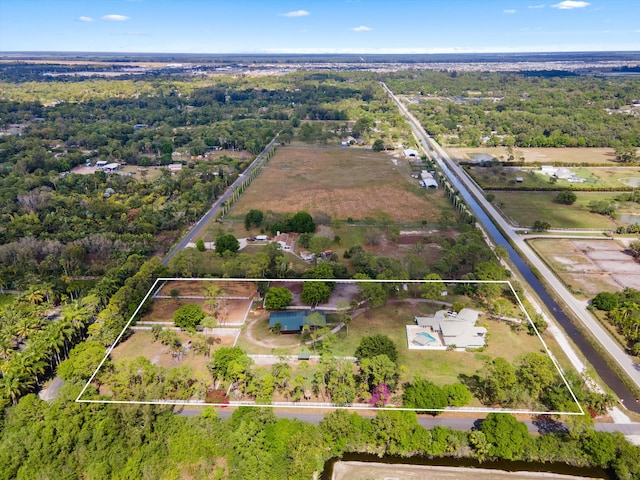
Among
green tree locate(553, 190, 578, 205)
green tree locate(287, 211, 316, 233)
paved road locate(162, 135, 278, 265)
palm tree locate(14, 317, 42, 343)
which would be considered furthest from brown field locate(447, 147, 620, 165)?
palm tree locate(14, 317, 42, 343)

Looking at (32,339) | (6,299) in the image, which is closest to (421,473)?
(32,339)

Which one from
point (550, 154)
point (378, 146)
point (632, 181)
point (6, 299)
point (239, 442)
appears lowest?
point (6, 299)

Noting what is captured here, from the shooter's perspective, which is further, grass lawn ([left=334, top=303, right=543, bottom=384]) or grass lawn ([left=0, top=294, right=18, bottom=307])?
grass lawn ([left=0, top=294, right=18, bottom=307])

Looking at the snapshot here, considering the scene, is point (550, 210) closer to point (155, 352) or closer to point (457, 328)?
point (457, 328)

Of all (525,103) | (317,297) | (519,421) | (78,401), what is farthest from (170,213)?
(525,103)

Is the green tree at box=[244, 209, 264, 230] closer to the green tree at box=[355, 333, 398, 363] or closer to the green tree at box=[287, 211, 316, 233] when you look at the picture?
the green tree at box=[287, 211, 316, 233]
